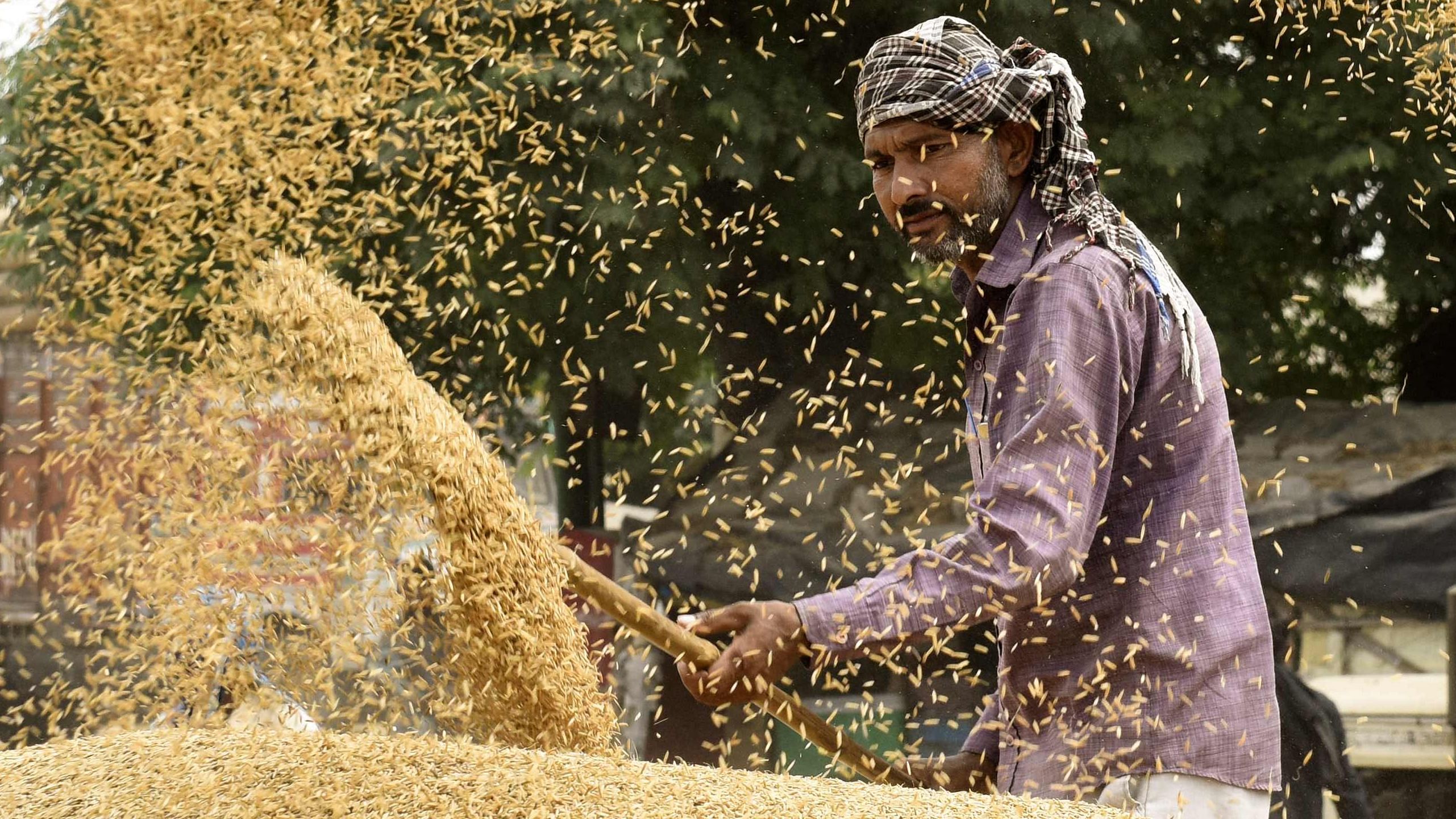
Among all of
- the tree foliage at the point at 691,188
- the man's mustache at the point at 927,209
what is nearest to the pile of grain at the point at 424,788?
the man's mustache at the point at 927,209

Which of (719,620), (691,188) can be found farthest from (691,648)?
(691,188)

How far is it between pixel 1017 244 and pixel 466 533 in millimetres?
1139

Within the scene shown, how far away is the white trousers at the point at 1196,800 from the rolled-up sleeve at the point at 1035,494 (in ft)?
1.22

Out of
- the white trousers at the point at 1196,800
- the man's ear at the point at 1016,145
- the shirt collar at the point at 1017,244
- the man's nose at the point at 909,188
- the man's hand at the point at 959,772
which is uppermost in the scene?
the man's ear at the point at 1016,145

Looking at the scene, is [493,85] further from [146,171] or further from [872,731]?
[872,731]

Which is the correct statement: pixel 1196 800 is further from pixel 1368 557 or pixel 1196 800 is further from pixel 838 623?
pixel 1368 557

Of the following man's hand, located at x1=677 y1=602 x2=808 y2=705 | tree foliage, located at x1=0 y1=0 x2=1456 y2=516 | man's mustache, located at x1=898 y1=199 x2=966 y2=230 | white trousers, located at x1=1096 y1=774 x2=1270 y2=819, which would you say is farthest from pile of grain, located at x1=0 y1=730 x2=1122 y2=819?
tree foliage, located at x1=0 y1=0 x2=1456 y2=516

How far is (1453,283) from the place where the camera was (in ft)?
18.2

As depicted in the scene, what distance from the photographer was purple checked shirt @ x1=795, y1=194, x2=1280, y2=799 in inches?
75.7

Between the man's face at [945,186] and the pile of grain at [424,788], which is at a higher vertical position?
the man's face at [945,186]

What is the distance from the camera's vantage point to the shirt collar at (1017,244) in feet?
7.39

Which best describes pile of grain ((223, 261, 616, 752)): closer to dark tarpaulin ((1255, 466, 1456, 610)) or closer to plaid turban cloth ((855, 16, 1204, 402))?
plaid turban cloth ((855, 16, 1204, 402))

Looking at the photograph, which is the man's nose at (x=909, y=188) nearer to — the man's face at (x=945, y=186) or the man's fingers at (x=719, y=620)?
the man's face at (x=945, y=186)

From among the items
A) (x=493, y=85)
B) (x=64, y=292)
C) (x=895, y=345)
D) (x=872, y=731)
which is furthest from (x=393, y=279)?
(x=872, y=731)
